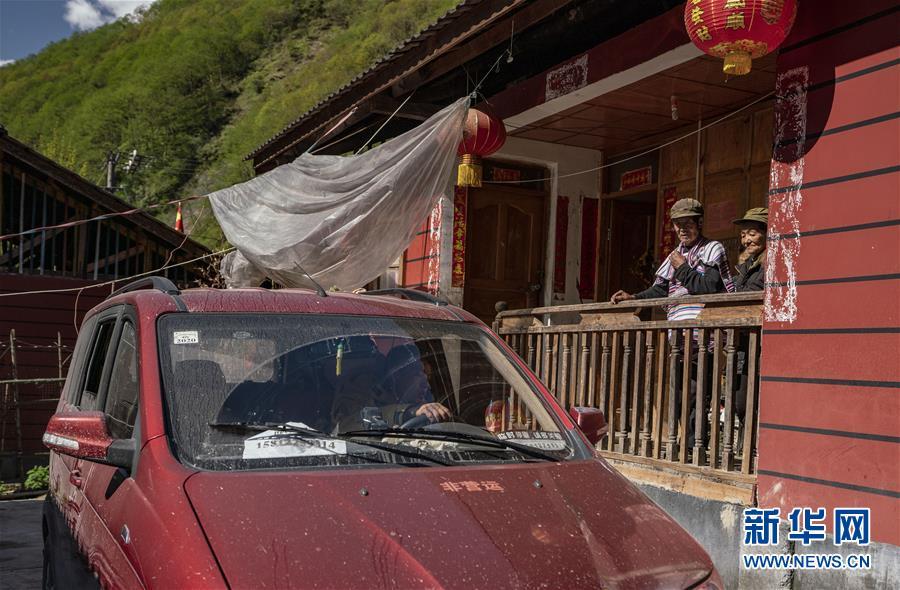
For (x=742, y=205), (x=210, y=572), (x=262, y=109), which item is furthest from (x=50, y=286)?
(x=262, y=109)

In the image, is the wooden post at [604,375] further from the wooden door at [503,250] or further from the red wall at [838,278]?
the wooden door at [503,250]

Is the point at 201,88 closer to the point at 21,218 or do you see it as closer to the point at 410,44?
the point at 21,218

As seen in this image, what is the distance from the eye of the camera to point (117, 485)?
2.77 metres

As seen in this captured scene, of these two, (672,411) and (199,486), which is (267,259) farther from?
(199,486)

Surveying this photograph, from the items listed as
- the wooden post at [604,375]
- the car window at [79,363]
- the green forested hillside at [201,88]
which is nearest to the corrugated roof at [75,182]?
the wooden post at [604,375]

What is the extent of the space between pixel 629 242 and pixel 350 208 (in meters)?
4.45

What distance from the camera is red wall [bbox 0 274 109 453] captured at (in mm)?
14820

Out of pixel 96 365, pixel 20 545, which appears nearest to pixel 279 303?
pixel 96 365

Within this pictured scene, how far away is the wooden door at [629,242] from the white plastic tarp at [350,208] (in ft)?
12.6

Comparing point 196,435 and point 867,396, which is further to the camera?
point 867,396

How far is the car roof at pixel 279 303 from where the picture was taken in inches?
124

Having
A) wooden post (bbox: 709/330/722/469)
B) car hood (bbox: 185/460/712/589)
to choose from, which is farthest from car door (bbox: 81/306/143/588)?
wooden post (bbox: 709/330/722/469)

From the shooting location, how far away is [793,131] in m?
5.23

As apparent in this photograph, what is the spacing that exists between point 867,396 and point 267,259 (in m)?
5.47
